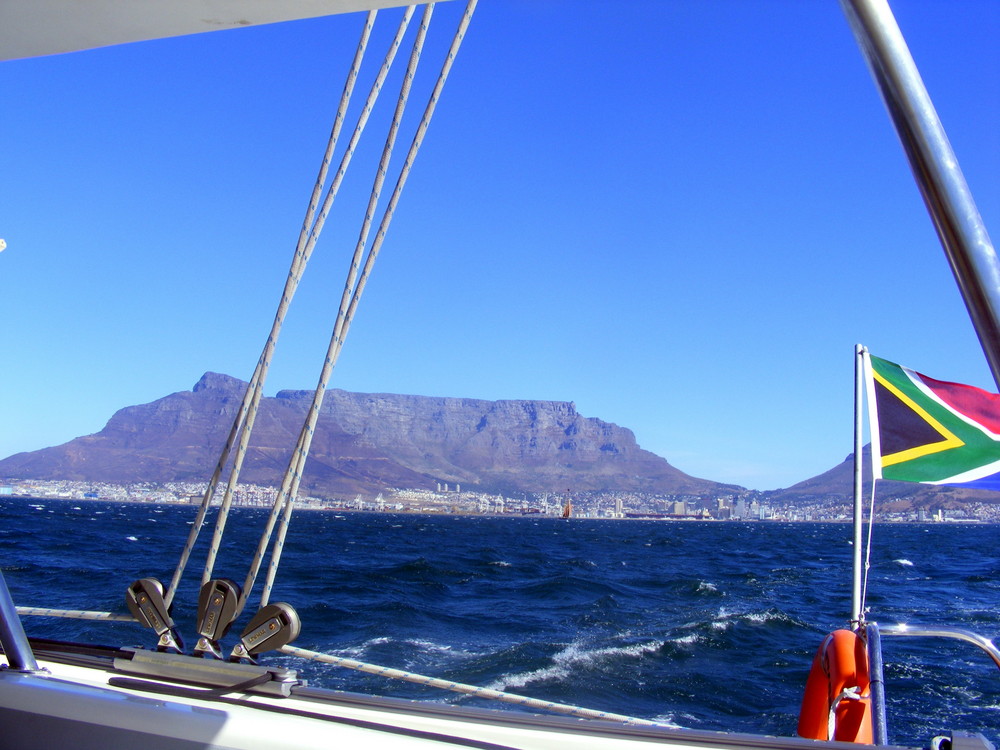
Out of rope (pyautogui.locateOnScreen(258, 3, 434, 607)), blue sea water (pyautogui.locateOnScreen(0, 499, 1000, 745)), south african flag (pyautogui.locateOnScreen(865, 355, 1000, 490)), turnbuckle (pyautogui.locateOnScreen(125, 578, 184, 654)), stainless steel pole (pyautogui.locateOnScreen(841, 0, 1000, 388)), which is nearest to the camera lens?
stainless steel pole (pyautogui.locateOnScreen(841, 0, 1000, 388))

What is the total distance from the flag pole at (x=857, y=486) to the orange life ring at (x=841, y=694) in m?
0.16

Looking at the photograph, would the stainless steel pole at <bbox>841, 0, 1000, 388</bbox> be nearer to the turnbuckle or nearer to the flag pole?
the turnbuckle

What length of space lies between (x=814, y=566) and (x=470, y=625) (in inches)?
757

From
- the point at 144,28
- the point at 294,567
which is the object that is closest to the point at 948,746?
the point at 144,28

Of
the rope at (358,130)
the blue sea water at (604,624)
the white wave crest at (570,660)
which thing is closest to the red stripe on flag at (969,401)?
the blue sea water at (604,624)

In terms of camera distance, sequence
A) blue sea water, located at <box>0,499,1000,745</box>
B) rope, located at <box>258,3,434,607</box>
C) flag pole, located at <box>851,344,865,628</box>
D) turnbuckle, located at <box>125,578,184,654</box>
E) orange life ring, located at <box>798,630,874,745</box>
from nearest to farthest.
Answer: turnbuckle, located at <box>125,578,184,654</box> → rope, located at <box>258,3,434,607</box> → orange life ring, located at <box>798,630,874,745</box> → flag pole, located at <box>851,344,865,628</box> → blue sea water, located at <box>0,499,1000,745</box>

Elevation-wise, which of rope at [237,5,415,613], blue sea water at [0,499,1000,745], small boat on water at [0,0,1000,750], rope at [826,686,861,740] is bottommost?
blue sea water at [0,499,1000,745]

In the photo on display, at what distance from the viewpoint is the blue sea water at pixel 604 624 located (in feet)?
27.7

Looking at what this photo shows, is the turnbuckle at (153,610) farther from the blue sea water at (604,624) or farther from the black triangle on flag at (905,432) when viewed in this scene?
the black triangle on flag at (905,432)

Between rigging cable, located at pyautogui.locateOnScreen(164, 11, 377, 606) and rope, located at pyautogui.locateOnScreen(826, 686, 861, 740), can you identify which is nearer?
rigging cable, located at pyautogui.locateOnScreen(164, 11, 377, 606)

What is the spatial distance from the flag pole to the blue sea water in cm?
182

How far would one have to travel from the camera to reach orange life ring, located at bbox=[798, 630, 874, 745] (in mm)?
2949

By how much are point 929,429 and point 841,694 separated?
2.02 meters

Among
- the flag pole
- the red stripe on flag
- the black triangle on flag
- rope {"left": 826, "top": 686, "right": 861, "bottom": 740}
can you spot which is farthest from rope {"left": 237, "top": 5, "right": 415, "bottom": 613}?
the red stripe on flag
